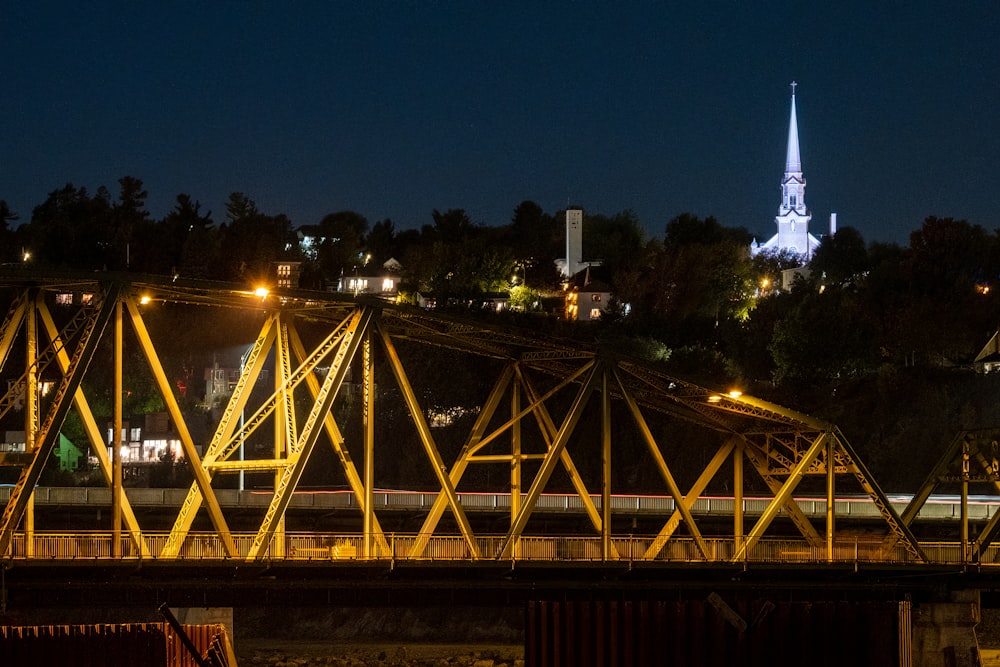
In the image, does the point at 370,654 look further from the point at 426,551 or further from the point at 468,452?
the point at 468,452

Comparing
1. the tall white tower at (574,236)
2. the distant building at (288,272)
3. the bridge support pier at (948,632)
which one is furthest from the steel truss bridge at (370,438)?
the tall white tower at (574,236)

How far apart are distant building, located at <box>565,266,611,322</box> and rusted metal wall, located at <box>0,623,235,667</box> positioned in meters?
115

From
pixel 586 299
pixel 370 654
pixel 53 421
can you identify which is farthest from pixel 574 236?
pixel 53 421

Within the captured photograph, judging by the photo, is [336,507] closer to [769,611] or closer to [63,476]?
[769,611]

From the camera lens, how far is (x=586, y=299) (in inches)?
6353

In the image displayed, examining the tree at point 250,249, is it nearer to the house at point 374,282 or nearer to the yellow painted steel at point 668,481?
the house at point 374,282

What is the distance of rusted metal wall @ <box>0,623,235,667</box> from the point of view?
43375 mm

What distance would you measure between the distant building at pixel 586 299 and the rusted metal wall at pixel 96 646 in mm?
114817

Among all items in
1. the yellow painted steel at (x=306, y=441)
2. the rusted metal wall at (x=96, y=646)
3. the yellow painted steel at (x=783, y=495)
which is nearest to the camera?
the rusted metal wall at (x=96, y=646)

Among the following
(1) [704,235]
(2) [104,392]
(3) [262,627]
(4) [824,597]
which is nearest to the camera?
(4) [824,597]

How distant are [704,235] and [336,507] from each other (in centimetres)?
11577

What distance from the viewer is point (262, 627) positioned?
75250 mm

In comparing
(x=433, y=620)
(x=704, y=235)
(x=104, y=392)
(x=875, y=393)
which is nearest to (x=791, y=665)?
(x=433, y=620)

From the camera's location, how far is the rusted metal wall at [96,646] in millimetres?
43375
